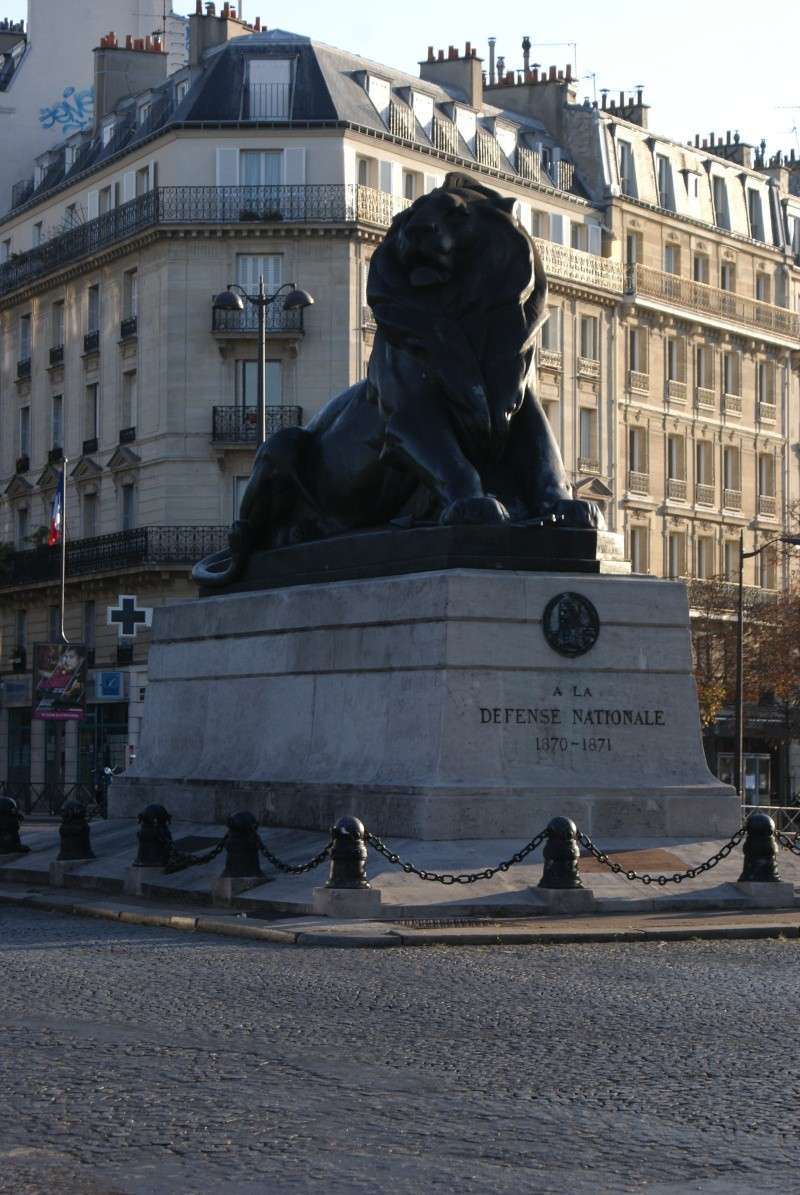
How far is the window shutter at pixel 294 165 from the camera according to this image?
59.7 meters

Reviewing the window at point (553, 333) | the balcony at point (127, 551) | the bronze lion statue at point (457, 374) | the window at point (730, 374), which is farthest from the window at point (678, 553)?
the bronze lion statue at point (457, 374)

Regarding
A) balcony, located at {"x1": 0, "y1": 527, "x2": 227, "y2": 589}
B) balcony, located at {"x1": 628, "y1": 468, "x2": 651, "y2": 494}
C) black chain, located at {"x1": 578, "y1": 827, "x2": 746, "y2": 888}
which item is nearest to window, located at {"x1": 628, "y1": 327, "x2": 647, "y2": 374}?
balcony, located at {"x1": 628, "y1": 468, "x2": 651, "y2": 494}

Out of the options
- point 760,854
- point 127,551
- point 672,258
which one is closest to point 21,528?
point 127,551

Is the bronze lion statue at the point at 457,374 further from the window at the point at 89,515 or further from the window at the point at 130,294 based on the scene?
the window at the point at 89,515

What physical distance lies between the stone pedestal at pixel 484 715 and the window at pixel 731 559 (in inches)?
2114

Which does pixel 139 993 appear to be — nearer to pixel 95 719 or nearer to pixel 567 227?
A: pixel 95 719

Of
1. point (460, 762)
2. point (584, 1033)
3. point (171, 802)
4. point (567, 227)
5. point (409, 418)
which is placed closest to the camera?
point (584, 1033)

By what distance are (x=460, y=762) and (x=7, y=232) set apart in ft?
184

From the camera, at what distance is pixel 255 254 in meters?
59.8

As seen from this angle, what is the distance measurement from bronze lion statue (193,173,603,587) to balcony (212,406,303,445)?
129ft

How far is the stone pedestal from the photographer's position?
16.8 m

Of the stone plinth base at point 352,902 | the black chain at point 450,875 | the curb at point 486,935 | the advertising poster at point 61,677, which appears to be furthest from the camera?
the advertising poster at point 61,677

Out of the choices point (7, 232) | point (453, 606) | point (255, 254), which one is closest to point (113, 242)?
point (255, 254)

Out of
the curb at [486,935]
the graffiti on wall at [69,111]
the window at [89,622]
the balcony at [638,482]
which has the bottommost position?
the curb at [486,935]
